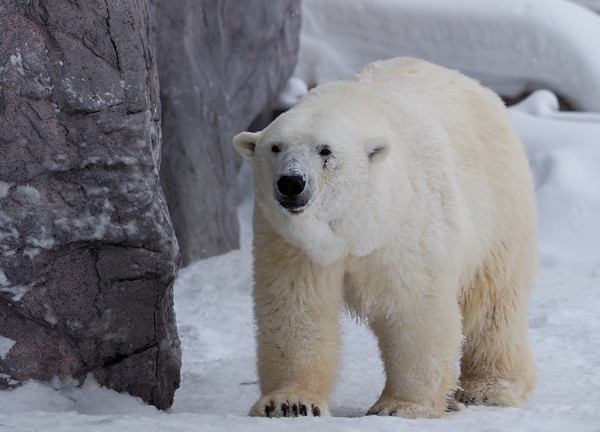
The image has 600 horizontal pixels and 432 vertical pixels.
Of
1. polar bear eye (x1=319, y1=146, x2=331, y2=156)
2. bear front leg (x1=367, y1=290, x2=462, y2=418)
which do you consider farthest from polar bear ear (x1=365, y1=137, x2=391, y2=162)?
bear front leg (x1=367, y1=290, x2=462, y2=418)

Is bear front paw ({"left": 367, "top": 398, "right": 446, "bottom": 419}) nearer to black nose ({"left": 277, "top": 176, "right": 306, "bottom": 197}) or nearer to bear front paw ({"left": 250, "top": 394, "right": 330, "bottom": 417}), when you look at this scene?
bear front paw ({"left": 250, "top": 394, "right": 330, "bottom": 417})

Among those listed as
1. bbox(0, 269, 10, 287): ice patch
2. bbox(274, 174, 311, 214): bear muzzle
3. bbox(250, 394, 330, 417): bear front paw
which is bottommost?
bbox(250, 394, 330, 417): bear front paw

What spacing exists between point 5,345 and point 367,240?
135 cm

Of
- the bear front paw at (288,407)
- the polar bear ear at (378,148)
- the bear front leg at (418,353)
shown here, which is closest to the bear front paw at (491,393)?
the bear front leg at (418,353)

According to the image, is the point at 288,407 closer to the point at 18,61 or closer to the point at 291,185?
the point at 291,185

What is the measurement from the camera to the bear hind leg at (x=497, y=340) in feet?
13.4

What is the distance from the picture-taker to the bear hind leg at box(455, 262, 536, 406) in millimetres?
4086

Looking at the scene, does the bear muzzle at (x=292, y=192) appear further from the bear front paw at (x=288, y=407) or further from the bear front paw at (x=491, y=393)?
the bear front paw at (x=491, y=393)

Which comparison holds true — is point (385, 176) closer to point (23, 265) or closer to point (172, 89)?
point (23, 265)

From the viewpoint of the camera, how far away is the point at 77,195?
3562 mm

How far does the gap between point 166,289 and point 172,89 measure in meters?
3.34

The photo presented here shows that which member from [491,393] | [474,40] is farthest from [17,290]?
[474,40]

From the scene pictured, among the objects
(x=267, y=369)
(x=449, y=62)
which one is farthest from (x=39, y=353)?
(x=449, y=62)

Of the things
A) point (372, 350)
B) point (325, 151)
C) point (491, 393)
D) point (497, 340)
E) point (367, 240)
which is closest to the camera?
point (325, 151)
